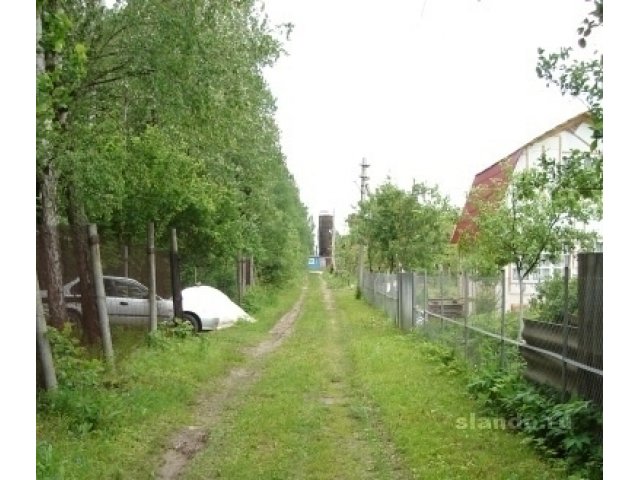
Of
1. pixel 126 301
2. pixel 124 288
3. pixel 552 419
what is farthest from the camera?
pixel 124 288

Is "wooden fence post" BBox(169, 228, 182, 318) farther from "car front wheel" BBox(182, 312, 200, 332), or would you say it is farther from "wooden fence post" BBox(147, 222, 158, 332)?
"car front wheel" BBox(182, 312, 200, 332)

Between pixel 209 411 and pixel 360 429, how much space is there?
214 cm

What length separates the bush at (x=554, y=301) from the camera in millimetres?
7918

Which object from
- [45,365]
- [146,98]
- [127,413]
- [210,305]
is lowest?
[127,413]

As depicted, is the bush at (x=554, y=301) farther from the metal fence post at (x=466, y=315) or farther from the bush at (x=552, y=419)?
the metal fence post at (x=466, y=315)

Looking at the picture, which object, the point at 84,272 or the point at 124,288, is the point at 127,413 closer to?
the point at 84,272

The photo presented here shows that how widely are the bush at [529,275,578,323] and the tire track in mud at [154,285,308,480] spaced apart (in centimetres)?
398

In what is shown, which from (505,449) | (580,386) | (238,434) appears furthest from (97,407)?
(580,386)

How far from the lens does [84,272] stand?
476 inches

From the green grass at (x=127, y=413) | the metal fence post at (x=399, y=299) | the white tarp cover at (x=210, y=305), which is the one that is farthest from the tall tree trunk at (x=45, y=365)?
the metal fence post at (x=399, y=299)

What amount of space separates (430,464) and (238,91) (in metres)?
6.35

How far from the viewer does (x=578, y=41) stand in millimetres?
5477

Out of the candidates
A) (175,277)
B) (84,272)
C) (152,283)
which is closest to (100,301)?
(84,272)

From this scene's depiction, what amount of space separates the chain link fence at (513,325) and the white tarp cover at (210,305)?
4.76m
